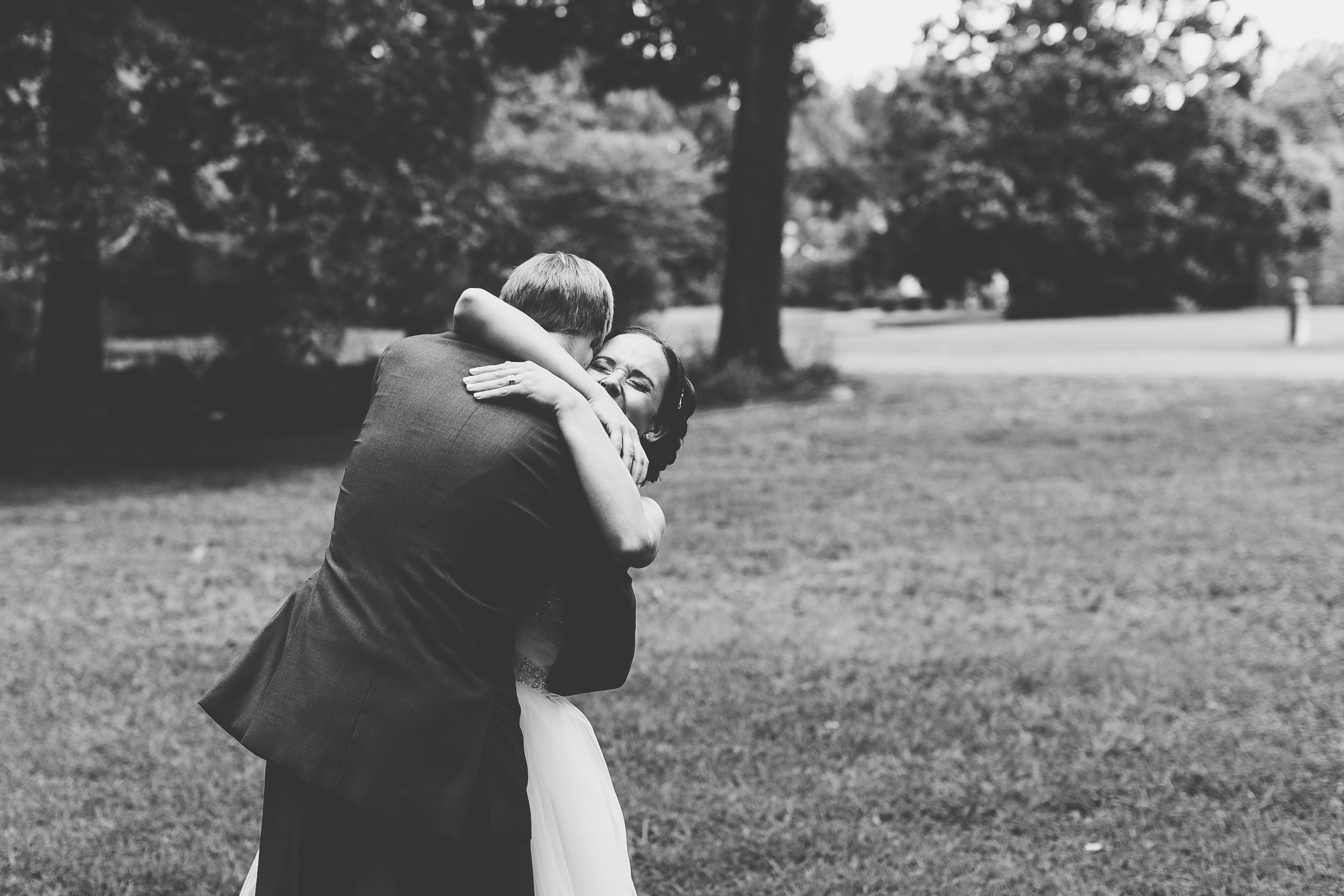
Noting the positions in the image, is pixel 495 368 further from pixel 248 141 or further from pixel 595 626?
pixel 248 141

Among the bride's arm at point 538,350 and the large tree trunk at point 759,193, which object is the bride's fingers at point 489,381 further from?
the large tree trunk at point 759,193

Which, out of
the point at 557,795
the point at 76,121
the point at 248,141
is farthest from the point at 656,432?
the point at 76,121

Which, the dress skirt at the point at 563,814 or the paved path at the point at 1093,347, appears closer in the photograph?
the dress skirt at the point at 563,814

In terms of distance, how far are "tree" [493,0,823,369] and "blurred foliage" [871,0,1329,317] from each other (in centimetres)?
2275

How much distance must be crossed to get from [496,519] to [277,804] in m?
0.71

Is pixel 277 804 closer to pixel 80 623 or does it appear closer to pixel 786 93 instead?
pixel 80 623

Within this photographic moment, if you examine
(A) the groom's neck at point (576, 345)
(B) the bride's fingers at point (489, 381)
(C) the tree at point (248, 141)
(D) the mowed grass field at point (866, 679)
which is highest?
(C) the tree at point (248, 141)

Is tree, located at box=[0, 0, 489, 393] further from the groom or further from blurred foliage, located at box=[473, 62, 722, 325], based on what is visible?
the groom

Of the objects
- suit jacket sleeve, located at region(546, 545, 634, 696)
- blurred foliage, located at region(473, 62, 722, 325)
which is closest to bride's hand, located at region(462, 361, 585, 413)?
suit jacket sleeve, located at region(546, 545, 634, 696)

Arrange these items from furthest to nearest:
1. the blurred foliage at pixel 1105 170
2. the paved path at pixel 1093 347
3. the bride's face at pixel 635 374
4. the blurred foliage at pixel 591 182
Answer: the blurred foliage at pixel 1105 170 < the blurred foliage at pixel 591 182 < the paved path at pixel 1093 347 < the bride's face at pixel 635 374

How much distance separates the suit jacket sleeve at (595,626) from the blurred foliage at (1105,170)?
1481 inches

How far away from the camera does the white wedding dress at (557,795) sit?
2311 millimetres

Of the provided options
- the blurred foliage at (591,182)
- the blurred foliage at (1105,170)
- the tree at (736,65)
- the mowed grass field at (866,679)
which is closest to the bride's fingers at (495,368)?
the mowed grass field at (866,679)

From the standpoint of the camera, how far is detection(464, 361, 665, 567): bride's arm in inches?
79.9
